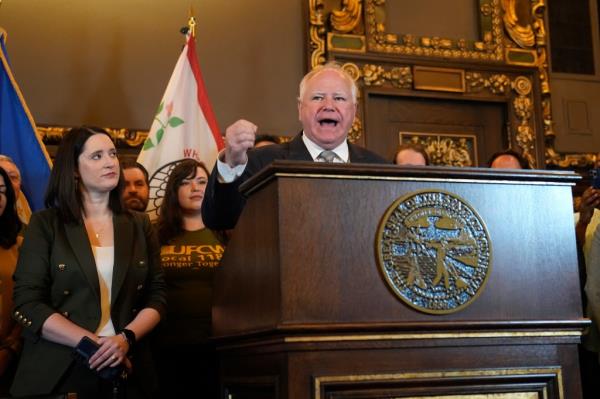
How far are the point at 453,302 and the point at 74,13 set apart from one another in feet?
13.1

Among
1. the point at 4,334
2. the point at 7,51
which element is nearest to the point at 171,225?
the point at 4,334

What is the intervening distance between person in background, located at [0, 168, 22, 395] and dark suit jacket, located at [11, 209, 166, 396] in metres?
0.44

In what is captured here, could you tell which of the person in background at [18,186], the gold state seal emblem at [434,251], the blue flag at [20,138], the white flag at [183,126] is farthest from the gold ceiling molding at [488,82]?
the gold state seal emblem at [434,251]

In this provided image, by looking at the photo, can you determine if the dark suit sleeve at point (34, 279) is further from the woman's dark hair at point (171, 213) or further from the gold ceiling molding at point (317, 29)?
the gold ceiling molding at point (317, 29)

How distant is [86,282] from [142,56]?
9.40 ft

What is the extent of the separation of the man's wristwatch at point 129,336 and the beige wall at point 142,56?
8.67 ft

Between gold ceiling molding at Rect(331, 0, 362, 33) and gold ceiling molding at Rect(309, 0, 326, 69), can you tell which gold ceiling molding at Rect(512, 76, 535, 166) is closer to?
gold ceiling molding at Rect(331, 0, 362, 33)

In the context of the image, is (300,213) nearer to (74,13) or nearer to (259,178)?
(259,178)

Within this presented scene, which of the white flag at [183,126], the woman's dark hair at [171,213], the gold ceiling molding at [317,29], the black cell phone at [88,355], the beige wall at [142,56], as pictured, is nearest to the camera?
the black cell phone at [88,355]

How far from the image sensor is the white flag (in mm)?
4305

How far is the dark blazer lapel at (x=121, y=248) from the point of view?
2.46 meters

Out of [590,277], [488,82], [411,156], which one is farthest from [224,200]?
[488,82]

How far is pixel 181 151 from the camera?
4.39 meters

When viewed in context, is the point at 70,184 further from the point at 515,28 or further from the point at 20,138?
the point at 515,28
